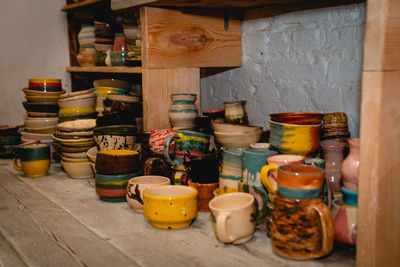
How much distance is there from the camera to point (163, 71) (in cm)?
173

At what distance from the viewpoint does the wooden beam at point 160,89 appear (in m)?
1.71

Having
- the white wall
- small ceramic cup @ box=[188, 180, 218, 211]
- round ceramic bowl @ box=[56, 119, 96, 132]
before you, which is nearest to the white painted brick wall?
small ceramic cup @ box=[188, 180, 218, 211]

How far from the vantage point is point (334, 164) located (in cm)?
123

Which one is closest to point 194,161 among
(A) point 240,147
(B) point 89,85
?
(A) point 240,147

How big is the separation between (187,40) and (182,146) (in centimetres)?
52

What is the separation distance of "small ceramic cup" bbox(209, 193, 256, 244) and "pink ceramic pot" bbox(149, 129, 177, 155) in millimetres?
463

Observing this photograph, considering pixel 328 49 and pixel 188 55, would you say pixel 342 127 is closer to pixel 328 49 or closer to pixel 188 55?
pixel 328 49

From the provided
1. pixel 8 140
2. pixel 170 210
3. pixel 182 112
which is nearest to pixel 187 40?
pixel 182 112

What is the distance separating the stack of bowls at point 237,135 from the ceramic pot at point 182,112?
0.25m

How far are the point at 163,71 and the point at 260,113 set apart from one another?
1.51ft

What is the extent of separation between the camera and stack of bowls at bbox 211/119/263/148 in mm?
1397

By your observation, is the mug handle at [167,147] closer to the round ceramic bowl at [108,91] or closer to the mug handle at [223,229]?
the mug handle at [223,229]

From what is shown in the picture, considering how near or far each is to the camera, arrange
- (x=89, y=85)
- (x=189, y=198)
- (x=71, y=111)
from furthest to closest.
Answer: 1. (x=89, y=85)
2. (x=71, y=111)
3. (x=189, y=198)

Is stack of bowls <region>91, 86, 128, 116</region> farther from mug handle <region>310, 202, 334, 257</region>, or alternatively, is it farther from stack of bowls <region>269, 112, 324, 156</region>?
mug handle <region>310, 202, 334, 257</region>
